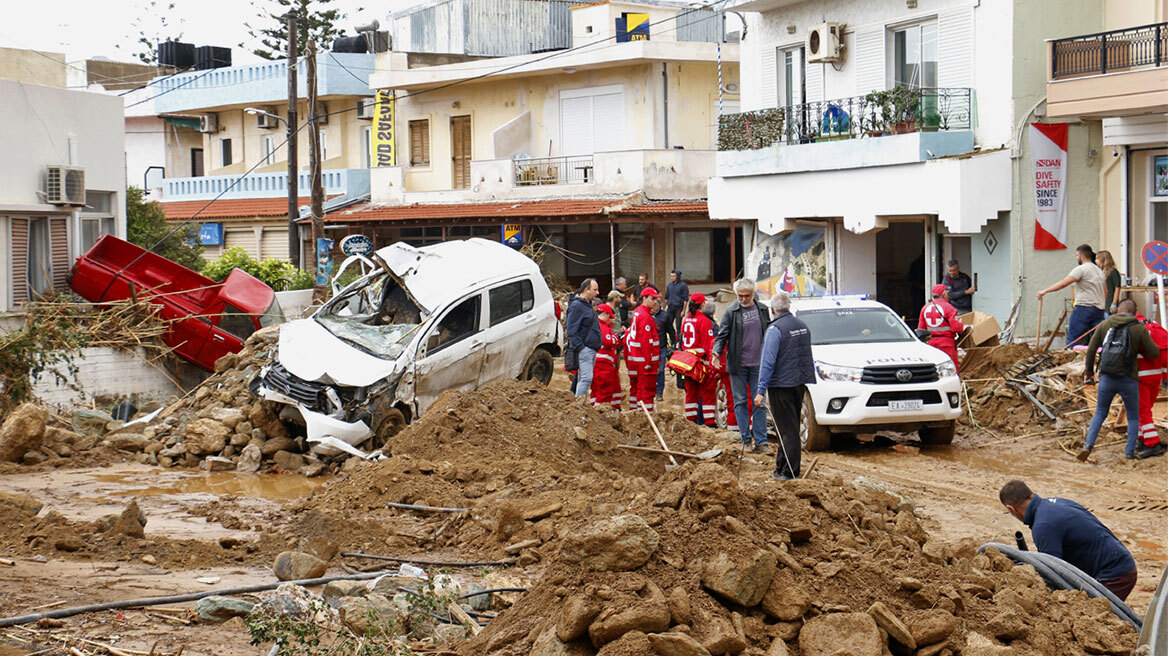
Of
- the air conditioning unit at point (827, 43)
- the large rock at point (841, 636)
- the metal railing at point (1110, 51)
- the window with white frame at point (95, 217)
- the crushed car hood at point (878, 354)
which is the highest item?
the air conditioning unit at point (827, 43)

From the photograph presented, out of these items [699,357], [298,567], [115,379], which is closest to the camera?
[298,567]

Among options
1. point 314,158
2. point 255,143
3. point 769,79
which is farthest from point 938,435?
point 255,143

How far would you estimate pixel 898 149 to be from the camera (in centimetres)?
2156

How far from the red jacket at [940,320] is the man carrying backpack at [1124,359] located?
2.53 m

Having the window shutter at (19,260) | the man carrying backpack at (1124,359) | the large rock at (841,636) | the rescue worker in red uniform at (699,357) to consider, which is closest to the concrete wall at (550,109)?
the window shutter at (19,260)

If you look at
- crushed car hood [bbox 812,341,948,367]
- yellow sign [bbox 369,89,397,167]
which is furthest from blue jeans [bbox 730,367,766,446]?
yellow sign [bbox 369,89,397,167]

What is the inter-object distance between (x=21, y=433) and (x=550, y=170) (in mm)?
21406

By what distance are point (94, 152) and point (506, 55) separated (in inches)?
761

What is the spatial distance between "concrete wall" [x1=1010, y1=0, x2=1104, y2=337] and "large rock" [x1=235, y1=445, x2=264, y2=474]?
1293 centimetres

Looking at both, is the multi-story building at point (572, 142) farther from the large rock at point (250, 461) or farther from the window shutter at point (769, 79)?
the large rock at point (250, 461)

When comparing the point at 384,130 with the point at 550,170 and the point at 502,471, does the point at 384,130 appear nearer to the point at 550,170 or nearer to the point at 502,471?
the point at 550,170

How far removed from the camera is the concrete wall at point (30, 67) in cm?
2203

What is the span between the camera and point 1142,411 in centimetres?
1353

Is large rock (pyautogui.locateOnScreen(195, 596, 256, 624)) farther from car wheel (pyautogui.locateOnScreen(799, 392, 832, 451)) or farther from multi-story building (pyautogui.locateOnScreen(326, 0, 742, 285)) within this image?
multi-story building (pyautogui.locateOnScreen(326, 0, 742, 285))
